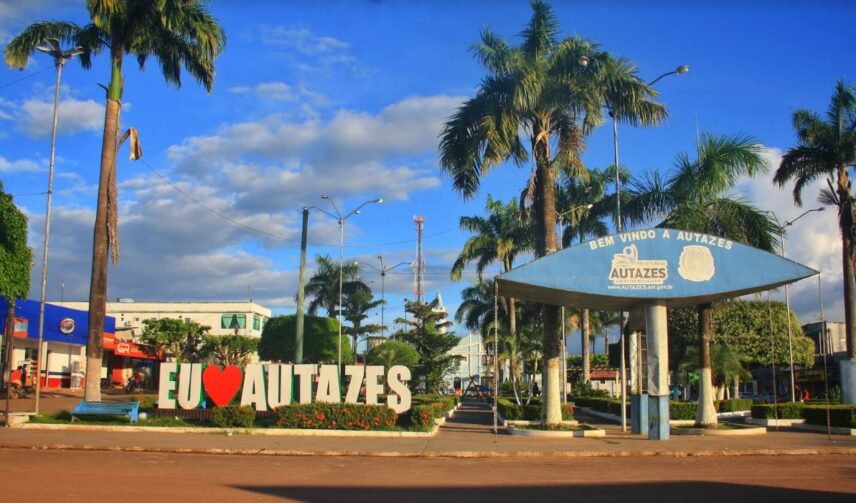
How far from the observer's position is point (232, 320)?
291 ft

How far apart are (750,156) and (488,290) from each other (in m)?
35.3

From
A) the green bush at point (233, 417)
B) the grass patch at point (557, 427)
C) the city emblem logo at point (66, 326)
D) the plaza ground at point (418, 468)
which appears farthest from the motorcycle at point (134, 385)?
the grass patch at point (557, 427)

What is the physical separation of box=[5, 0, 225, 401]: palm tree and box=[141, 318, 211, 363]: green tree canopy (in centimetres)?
2883

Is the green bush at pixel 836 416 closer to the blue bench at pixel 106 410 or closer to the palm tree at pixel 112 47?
the blue bench at pixel 106 410

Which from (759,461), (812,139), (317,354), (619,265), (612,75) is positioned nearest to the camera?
(759,461)

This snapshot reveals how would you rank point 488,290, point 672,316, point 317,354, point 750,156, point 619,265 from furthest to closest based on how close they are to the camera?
point 488,290 → point 317,354 → point 672,316 → point 750,156 → point 619,265

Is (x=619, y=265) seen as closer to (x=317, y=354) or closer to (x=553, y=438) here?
(x=553, y=438)

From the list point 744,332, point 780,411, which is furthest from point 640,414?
point 744,332

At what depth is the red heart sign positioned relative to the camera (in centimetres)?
2472

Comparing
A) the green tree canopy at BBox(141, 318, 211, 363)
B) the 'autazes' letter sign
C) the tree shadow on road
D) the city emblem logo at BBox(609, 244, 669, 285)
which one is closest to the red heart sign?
the 'autazes' letter sign

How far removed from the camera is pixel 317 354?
56.0 metres

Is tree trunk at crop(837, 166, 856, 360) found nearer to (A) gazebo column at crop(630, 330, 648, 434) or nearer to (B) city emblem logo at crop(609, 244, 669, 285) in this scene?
(A) gazebo column at crop(630, 330, 648, 434)

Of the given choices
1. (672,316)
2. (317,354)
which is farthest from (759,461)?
(317,354)

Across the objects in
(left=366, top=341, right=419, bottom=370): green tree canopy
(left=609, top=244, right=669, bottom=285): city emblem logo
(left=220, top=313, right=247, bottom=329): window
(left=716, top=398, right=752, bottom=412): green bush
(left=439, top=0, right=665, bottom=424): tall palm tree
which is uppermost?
(left=439, top=0, right=665, bottom=424): tall palm tree
